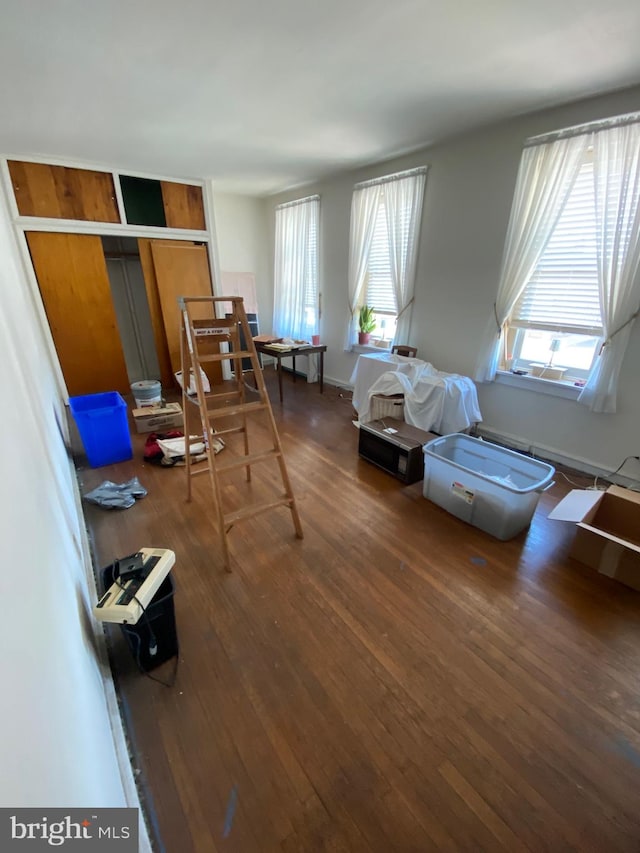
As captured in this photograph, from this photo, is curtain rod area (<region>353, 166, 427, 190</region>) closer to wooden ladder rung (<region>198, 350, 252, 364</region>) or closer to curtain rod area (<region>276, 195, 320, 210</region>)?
curtain rod area (<region>276, 195, 320, 210</region>)

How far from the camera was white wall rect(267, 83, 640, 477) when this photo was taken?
270 centimetres

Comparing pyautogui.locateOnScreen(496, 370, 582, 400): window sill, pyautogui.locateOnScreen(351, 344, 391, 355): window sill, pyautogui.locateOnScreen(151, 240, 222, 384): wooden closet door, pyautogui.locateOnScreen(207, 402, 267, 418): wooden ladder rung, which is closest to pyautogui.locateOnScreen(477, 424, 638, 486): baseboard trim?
pyautogui.locateOnScreen(496, 370, 582, 400): window sill

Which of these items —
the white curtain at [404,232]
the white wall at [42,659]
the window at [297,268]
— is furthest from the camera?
the window at [297,268]

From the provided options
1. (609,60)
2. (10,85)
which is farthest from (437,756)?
(10,85)

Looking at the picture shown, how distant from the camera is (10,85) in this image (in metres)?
2.30

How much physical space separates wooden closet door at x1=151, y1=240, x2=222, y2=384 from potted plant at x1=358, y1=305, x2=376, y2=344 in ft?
6.97

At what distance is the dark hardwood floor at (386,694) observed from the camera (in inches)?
42.9

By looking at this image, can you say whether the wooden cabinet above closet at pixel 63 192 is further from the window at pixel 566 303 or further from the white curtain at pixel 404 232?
the window at pixel 566 303

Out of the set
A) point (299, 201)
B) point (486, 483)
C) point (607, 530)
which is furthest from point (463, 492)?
point (299, 201)

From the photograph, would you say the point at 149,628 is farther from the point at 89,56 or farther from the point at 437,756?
the point at 89,56

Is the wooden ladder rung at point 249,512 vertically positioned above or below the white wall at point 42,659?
below

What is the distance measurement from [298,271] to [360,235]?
1379 millimetres

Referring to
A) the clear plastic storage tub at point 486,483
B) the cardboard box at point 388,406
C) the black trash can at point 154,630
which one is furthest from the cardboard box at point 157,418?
the clear plastic storage tub at point 486,483

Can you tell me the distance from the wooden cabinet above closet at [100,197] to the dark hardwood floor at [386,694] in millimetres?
3595
